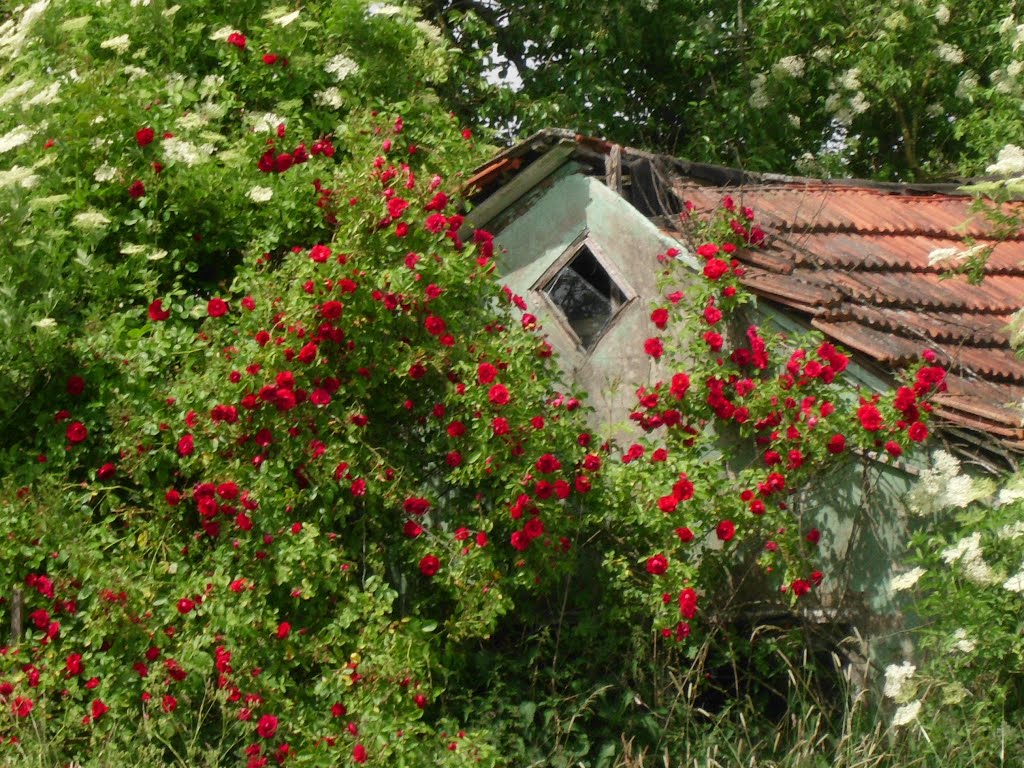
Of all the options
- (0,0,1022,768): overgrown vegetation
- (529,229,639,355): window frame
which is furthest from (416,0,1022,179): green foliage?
(0,0,1022,768): overgrown vegetation

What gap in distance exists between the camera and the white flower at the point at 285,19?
6.54m

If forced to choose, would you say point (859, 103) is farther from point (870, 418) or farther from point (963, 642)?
point (963, 642)

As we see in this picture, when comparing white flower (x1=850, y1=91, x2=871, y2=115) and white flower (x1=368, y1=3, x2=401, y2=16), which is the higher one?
white flower (x1=368, y1=3, x2=401, y2=16)

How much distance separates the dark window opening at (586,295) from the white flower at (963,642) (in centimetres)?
272

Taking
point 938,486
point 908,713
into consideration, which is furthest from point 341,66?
point 908,713

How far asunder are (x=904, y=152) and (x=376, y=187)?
346 inches

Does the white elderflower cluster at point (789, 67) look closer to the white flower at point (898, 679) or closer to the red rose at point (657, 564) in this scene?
the red rose at point (657, 564)

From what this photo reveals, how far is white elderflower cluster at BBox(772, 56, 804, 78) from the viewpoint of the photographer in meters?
12.4

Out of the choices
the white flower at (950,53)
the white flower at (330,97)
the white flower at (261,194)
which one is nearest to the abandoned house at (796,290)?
the white flower at (330,97)

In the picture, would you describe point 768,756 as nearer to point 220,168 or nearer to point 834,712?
point 834,712

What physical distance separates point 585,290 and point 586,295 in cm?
3

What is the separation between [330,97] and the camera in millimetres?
6875

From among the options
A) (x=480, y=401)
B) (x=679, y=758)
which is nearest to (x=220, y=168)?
(x=480, y=401)

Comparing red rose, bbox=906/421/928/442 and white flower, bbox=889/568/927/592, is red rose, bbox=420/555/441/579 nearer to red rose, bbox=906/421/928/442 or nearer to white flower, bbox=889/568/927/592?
white flower, bbox=889/568/927/592
